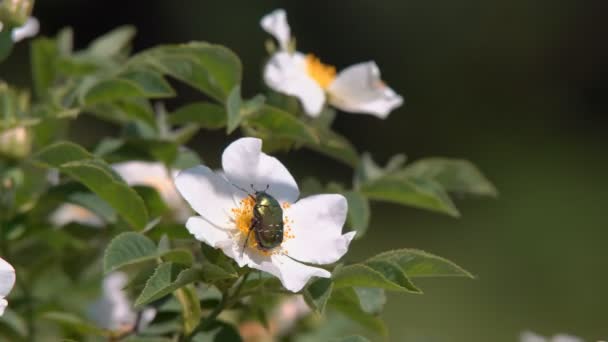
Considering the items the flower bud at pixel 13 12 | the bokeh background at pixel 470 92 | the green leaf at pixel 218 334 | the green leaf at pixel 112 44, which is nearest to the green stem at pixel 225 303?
the green leaf at pixel 218 334

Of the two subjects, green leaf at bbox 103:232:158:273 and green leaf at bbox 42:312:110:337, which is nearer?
green leaf at bbox 103:232:158:273

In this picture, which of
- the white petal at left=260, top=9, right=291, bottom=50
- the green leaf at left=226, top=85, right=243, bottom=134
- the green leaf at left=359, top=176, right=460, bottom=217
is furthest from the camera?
the white petal at left=260, top=9, right=291, bottom=50

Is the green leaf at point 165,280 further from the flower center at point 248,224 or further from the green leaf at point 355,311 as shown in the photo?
the green leaf at point 355,311

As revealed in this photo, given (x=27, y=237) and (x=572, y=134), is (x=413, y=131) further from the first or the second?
(x=27, y=237)

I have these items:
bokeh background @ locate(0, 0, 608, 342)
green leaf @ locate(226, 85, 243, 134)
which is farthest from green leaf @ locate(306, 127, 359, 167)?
bokeh background @ locate(0, 0, 608, 342)

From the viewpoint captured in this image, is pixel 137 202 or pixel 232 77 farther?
pixel 232 77

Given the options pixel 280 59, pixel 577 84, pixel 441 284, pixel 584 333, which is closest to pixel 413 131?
pixel 577 84

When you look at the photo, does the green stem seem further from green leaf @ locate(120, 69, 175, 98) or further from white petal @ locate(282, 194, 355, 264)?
green leaf @ locate(120, 69, 175, 98)
